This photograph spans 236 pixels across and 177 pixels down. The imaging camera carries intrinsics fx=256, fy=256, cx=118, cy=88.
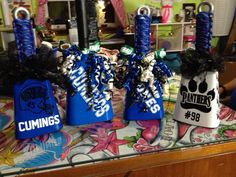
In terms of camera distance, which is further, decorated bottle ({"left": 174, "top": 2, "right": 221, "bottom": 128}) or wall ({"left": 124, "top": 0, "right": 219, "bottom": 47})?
wall ({"left": 124, "top": 0, "right": 219, "bottom": 47})

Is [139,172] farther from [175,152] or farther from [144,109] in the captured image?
[144,109]

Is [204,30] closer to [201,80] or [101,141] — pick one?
[201,80]

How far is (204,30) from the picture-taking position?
0.59 m

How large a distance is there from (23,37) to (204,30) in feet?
1.33

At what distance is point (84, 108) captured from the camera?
0.65 meters

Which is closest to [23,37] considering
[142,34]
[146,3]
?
[142,34]

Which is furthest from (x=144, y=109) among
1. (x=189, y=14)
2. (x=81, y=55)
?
(x=189, y=14)

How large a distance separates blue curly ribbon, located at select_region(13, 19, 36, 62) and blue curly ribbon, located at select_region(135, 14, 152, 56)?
9.6 inches

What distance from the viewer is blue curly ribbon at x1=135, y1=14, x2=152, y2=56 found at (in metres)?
0.61

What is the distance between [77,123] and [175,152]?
0.26m

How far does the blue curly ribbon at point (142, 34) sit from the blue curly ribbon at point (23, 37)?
9.6 inches

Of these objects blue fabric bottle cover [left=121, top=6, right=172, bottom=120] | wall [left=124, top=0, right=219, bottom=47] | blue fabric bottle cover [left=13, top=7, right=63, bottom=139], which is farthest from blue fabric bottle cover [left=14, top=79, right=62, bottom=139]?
wall [left=124, top=0, right=219, bottom=47]

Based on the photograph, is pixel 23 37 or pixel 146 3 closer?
pixel 23 37

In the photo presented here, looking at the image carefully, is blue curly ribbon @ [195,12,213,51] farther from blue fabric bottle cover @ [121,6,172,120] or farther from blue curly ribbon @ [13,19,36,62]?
blue curly ribbon @ [13,19,36,62]
